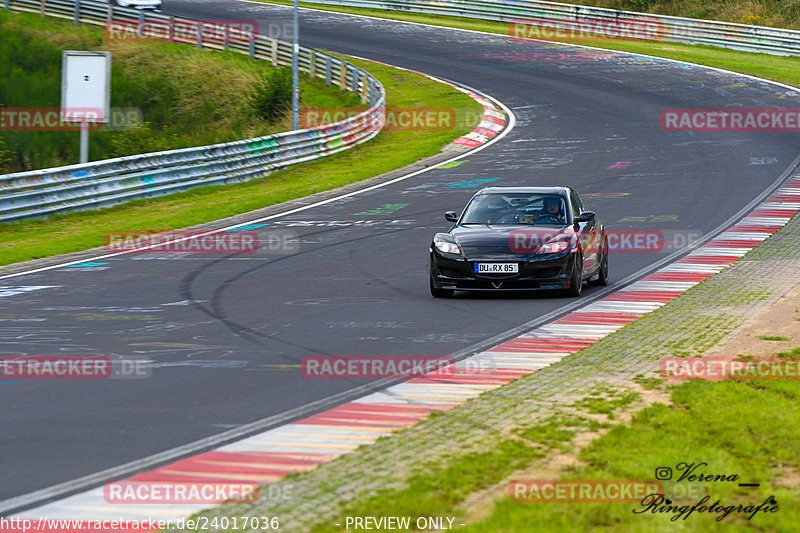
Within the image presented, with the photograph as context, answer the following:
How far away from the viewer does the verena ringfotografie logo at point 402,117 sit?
37750mm

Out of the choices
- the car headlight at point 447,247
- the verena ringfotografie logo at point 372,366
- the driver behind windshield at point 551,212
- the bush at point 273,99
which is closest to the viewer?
the verena ringfotografie logo at point 372,366

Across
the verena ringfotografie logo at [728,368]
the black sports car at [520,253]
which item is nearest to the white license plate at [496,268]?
the black sports car at [520,253]

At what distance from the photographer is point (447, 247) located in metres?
14.5

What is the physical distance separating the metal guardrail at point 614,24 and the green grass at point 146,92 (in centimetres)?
1759

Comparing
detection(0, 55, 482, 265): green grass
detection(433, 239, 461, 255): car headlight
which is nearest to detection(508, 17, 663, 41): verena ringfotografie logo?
detection(0, 55, 482, 265): green grass

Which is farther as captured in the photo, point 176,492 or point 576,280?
point 576,280

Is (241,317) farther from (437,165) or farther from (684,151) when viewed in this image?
(684,151)

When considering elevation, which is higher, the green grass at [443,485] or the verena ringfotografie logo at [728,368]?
the green grass at [443,485]

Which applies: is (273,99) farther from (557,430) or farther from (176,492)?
(176,492)

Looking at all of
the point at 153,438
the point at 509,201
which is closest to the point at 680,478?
the point at 153,438

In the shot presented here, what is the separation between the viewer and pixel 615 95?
41.9 meters

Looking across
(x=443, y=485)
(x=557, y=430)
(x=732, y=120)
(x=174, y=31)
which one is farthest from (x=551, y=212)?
(x=174, y=31)

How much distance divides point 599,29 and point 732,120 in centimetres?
2169

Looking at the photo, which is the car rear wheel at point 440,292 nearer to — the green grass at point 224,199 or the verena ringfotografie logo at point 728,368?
the verena ringfotografie logo at point 728,368
